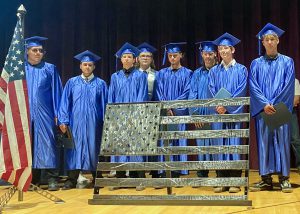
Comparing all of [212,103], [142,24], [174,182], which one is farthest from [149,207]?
[142,24]

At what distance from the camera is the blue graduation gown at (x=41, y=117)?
604cm

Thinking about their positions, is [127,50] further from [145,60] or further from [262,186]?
[262,186]

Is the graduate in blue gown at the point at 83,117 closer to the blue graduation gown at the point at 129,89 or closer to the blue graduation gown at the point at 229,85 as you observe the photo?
the blue graduation gown at the point at 129,89

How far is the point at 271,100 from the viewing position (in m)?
5.38

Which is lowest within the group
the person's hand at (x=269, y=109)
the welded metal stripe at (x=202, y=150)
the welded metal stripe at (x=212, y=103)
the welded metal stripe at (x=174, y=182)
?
the welded metal stripe at (x=174, y=182)

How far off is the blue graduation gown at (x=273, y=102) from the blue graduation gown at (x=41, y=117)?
2495 millimetres

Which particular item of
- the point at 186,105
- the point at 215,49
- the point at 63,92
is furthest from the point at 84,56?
the point at 186,105

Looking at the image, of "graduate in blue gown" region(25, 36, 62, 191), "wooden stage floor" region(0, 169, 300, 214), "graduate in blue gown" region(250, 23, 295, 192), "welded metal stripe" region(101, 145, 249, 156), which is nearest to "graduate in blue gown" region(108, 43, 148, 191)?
"graduate in blue gown" region(25, 36, 62, 191)

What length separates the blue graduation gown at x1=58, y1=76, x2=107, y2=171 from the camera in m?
6.18

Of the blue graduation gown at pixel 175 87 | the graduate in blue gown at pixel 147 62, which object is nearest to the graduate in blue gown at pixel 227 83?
the blue graduation gown at pixel 175 87

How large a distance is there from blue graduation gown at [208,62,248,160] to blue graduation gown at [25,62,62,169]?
2017 millimetres

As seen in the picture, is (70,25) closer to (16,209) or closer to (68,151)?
(68,151)

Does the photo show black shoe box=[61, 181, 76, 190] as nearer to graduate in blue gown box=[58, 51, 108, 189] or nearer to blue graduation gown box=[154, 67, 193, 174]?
graduate in blue gown box=[58, 51, 108, 189]

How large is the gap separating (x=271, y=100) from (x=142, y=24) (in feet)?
14.7
